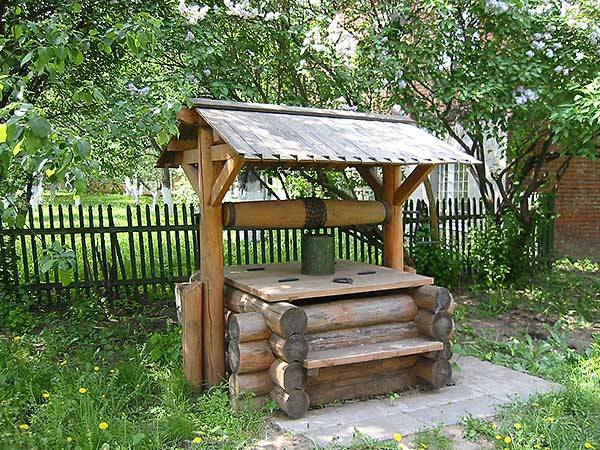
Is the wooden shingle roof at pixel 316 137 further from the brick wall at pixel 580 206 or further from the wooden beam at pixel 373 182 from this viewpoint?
the brick wall at pixel 580 206

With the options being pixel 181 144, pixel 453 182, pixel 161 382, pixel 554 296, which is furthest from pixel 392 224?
pixel 453 182

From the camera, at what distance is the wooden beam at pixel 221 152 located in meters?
4.33

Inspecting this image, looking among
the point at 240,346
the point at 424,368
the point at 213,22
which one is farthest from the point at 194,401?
the point at 213,22

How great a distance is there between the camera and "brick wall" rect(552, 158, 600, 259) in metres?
13.4

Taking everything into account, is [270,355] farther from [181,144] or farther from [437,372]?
[181,144]

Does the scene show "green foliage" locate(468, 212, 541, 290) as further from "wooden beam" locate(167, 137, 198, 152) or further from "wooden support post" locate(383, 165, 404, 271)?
"wooden beam" locate(167, 137, 198, 152)

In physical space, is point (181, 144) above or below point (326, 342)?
above

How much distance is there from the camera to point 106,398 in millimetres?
4488

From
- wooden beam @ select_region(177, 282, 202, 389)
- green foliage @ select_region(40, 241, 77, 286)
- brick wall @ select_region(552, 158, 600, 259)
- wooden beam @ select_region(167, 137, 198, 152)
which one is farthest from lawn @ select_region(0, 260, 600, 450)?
brick wall @ select_region(552, 158, 600, 259)

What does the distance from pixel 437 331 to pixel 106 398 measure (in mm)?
2645

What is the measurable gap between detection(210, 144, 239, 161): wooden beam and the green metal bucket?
1.14m

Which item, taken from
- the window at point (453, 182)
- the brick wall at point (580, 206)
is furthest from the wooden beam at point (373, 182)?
the brick wall at point (580, 206)

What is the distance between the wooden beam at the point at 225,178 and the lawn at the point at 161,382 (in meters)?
1.49

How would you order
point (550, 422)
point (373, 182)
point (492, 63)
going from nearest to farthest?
point (550, 422) < point (373, 182) < point (492, 63)
